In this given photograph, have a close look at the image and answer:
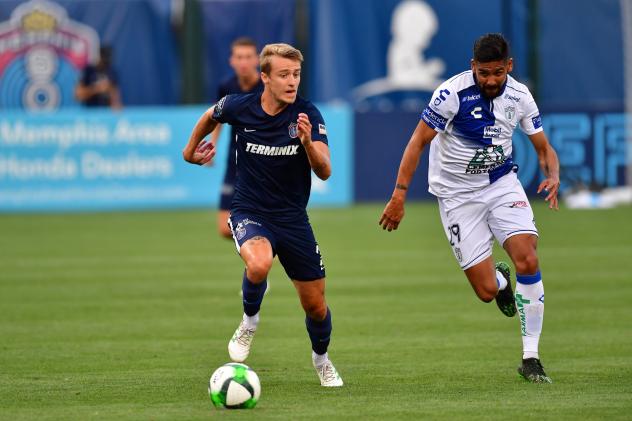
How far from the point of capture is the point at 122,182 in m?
24.4

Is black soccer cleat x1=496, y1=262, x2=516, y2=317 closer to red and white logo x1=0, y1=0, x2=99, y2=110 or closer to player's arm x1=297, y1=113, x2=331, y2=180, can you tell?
player's arm x1=297, y1=113, x2=331, y2=180

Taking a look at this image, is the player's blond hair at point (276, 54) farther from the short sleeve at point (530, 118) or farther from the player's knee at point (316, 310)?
the short sleeve at point (530, 118)

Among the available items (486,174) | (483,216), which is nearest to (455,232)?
(483,216)

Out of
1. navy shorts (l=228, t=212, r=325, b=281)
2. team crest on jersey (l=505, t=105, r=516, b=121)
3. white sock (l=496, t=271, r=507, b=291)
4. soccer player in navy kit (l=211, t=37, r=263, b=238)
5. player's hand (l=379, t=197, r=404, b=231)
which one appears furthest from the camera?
soccer player in navy kit (l=211, t=37, r=263, b=238)

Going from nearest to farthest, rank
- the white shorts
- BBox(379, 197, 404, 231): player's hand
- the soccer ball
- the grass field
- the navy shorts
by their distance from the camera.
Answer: the soccer ball, the grass field, the navy shorts, BBox(379, 197, 404, 231): player's hand, the white shorts

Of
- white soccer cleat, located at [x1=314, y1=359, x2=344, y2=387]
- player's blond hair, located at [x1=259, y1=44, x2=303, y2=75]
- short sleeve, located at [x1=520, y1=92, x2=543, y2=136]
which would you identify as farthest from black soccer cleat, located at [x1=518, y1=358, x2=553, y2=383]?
player's blond hair, located at [x1=259, y1=44, x2=303, y2=75]

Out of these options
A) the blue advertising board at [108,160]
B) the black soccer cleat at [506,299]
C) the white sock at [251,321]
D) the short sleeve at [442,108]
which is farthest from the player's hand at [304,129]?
the blue advertising board at [108,160]

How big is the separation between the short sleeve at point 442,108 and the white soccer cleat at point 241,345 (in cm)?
190

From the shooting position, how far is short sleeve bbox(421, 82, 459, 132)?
9.14 metres

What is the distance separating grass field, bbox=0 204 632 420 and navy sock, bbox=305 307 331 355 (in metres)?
0.25

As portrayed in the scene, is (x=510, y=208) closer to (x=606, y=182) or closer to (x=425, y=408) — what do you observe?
(x=425, y=408)

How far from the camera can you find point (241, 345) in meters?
9.25

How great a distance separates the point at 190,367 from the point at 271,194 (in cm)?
148

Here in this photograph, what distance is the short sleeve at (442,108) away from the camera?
9141 millimetres
